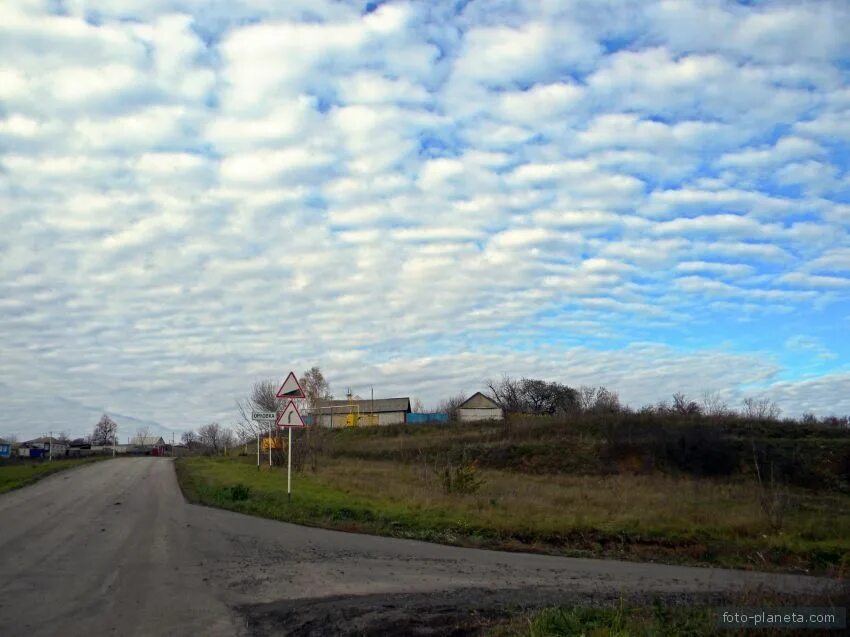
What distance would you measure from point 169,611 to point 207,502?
50.0ft

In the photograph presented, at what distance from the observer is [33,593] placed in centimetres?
934

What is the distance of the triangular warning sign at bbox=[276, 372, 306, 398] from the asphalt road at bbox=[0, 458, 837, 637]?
5.17 meters

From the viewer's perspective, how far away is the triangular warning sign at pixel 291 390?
2170 centimetres

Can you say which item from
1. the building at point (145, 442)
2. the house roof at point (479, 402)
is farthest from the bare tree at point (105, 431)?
the house roof at point (479, 402)

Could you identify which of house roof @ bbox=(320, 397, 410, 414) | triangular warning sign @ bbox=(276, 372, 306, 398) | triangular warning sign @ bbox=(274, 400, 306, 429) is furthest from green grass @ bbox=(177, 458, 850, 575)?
house roof @ bbox=(320, 397, 410, 414)

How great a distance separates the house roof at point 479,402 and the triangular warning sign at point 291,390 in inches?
3111

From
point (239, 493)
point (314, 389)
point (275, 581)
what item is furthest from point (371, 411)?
point (275, 581)

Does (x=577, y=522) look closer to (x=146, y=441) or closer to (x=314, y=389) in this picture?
(x=314, y=389)

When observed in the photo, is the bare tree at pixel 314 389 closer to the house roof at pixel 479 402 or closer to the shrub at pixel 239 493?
the shrub at pixel 239 493

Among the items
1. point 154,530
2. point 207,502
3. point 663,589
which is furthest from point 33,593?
point 207,502
